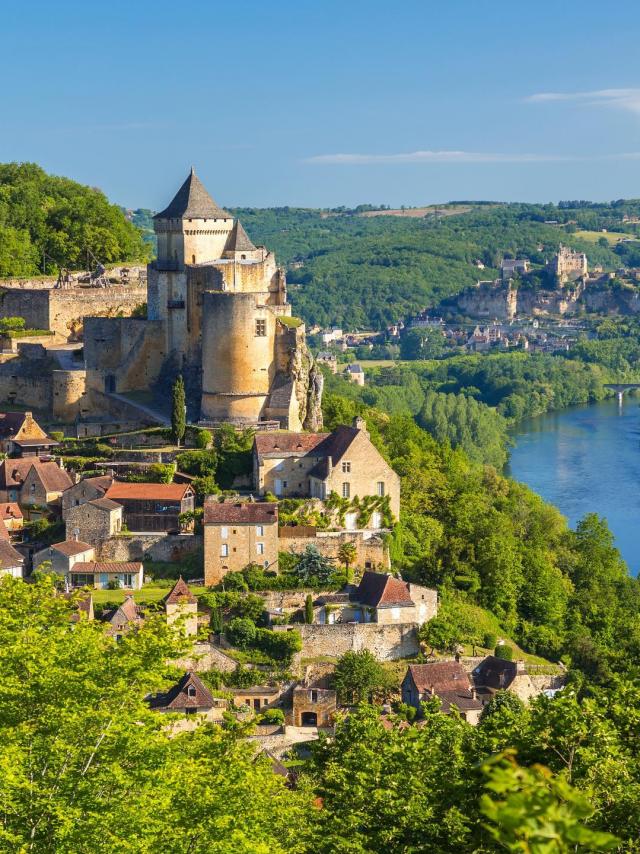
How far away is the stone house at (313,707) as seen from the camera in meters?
30.0

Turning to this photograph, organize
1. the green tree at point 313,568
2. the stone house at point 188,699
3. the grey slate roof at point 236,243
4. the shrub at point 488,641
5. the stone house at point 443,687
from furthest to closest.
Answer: the grey slate roof at point 236,243, the shrub at point 488,641, the green tree at point 313,568, the stone house at point 443,687, the stone house at point 188,699

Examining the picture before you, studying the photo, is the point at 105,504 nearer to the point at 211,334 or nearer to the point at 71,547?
the point at 71,547

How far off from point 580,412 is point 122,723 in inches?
3485

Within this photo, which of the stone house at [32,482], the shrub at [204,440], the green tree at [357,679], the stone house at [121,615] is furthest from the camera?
the shrub at [204,440]

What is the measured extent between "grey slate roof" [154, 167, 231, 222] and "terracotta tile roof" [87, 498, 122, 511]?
8.83 meters

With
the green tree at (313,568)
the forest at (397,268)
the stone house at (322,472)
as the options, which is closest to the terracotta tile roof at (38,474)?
the stone house at (322,472)

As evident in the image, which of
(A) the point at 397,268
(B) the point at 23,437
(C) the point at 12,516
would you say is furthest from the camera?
(A) the point at 397,268

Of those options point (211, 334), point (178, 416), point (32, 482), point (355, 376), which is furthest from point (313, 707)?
point (355, 376)

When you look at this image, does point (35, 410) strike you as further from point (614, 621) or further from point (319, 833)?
point (319, 833)

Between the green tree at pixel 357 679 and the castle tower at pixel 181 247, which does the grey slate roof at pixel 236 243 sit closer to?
the castle tower at pixel 181 247

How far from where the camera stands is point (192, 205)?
125ft

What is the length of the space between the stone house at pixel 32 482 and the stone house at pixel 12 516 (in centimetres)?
30

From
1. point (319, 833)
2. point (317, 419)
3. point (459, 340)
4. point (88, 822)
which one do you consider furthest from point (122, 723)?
point (459, 340)

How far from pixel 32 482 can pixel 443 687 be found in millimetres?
11647
